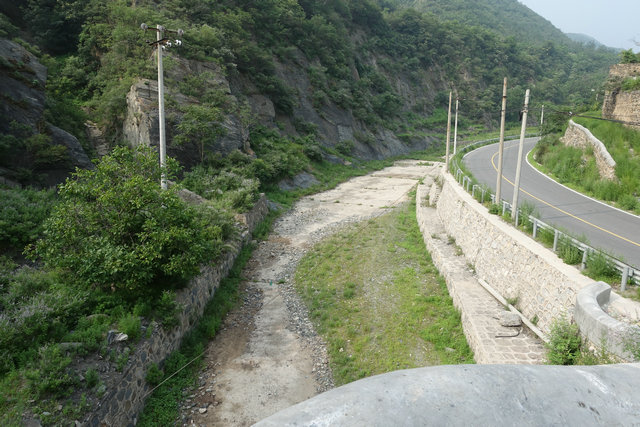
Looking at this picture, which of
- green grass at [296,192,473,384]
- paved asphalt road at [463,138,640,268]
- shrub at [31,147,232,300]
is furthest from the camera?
paved asphalt road at [463,138,640,268]

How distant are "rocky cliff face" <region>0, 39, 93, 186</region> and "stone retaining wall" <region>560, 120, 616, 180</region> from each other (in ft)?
85.7

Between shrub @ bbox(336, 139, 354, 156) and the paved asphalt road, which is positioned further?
shrub @ bbox(336, 139, 354, 156)

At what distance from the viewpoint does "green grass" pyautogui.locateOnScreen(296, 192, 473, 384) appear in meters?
11.1

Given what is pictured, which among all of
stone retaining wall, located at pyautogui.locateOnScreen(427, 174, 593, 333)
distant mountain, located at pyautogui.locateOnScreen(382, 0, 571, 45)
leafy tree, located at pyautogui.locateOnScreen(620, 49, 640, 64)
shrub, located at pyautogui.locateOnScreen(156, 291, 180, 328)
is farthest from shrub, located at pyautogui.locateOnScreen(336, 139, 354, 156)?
distant mountain, located at pyautogui.locateOnScreen(382, 0, 571, 45)

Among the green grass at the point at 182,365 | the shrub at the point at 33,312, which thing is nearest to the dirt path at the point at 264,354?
the green grass at the point at 182,365

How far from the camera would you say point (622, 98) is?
22.9 metres

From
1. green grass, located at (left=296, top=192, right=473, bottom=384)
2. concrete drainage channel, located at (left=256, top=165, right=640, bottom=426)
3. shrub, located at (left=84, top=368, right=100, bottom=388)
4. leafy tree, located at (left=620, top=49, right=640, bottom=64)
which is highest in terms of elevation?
leafy tree, located at (left=620, top=49, right=640, bottom=64)

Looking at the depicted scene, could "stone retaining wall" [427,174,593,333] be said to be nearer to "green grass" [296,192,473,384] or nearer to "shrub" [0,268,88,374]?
"green grass" [296,192,473,384]

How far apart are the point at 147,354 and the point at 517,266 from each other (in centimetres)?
1088

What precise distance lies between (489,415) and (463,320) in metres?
10.3

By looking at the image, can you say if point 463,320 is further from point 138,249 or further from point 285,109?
point 285,109

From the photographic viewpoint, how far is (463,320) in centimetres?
1214

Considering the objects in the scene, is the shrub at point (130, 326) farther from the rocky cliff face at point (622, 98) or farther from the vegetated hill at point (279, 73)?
the rocky cliff face at point (622, 98)

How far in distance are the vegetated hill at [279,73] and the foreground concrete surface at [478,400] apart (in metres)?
21.9
